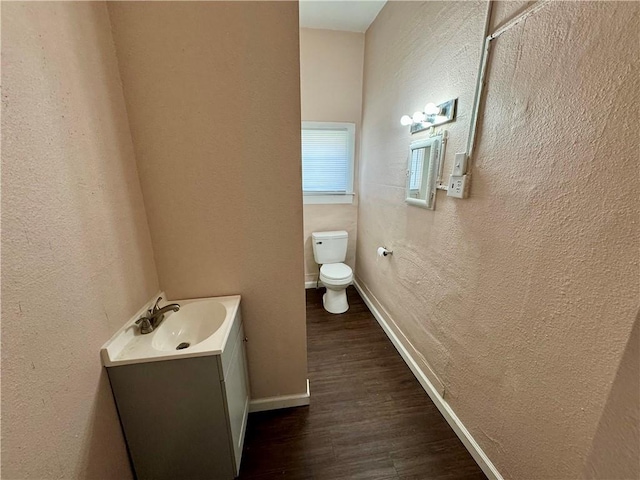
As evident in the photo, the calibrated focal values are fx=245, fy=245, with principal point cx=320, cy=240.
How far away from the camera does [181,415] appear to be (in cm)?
101

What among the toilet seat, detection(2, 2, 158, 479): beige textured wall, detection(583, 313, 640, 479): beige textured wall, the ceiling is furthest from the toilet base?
the ceiling

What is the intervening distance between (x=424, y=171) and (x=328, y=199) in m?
1.38

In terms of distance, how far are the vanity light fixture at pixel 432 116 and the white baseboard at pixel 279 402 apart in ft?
5.98

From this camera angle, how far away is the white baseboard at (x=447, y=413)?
117 cm

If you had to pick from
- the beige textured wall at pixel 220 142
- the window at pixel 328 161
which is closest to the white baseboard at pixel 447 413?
the beige textured wall at pixel 220 142

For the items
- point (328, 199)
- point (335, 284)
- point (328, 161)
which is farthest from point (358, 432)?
point (328, 161)

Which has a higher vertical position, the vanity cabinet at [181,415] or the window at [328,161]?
the window at [328,161]

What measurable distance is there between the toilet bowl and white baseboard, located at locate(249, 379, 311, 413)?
1.05 metres

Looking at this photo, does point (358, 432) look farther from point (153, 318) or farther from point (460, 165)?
point (460, 165)

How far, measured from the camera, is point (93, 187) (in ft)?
2.88

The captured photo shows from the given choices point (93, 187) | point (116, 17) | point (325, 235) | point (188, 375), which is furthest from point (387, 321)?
point (116, 17)

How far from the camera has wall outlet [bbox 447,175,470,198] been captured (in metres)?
1.21

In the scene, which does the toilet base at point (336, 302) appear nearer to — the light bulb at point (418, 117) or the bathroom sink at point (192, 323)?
the bathroom sink at point (192, 323)

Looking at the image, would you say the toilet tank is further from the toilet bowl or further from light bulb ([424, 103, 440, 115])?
light bulb ([424, 103, 440, 115])
